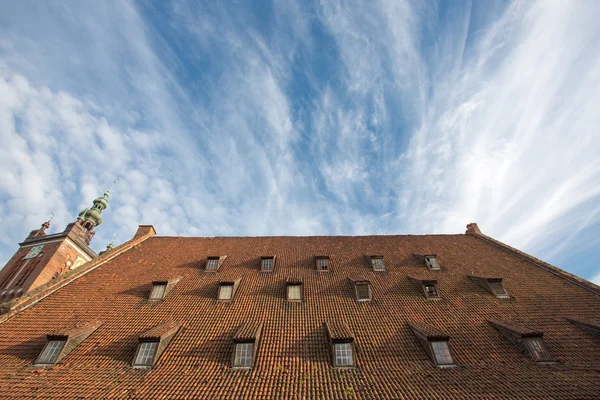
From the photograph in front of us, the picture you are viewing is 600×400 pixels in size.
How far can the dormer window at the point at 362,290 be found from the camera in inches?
603

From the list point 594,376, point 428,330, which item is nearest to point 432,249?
point 428,330

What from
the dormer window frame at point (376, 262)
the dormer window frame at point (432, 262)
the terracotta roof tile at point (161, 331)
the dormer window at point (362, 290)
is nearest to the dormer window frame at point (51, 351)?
the terracotta roof tile at point (161, 331)

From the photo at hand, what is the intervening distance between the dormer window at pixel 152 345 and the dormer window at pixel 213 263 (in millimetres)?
5572

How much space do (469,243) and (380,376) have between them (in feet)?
49.5

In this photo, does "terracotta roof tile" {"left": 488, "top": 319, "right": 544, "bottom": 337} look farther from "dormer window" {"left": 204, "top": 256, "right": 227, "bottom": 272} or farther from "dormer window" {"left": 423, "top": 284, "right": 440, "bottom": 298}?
"dormer window" {"left": 204, "top": 256, "right": 227, "bottom": 272}

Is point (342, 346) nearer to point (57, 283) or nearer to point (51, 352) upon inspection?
point (51, 352)

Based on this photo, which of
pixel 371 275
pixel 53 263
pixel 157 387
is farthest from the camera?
pixel 53 263

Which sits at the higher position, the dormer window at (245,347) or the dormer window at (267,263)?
the dormer window at (267,263)

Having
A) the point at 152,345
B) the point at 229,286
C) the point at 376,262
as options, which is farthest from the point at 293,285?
the point at 152,345

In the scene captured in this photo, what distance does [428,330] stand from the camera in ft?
41.9

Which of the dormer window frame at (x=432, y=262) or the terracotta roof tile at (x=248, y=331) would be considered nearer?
the terracotta roof tile at (x=248, y=331)

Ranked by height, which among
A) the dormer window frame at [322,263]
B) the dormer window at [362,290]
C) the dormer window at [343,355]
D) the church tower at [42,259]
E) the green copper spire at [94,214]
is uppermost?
the green copper spire at [94,214]

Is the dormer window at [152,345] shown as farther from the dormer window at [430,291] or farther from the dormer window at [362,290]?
the dormer window at [430,291]

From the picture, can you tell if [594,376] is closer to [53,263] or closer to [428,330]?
[428,330]
